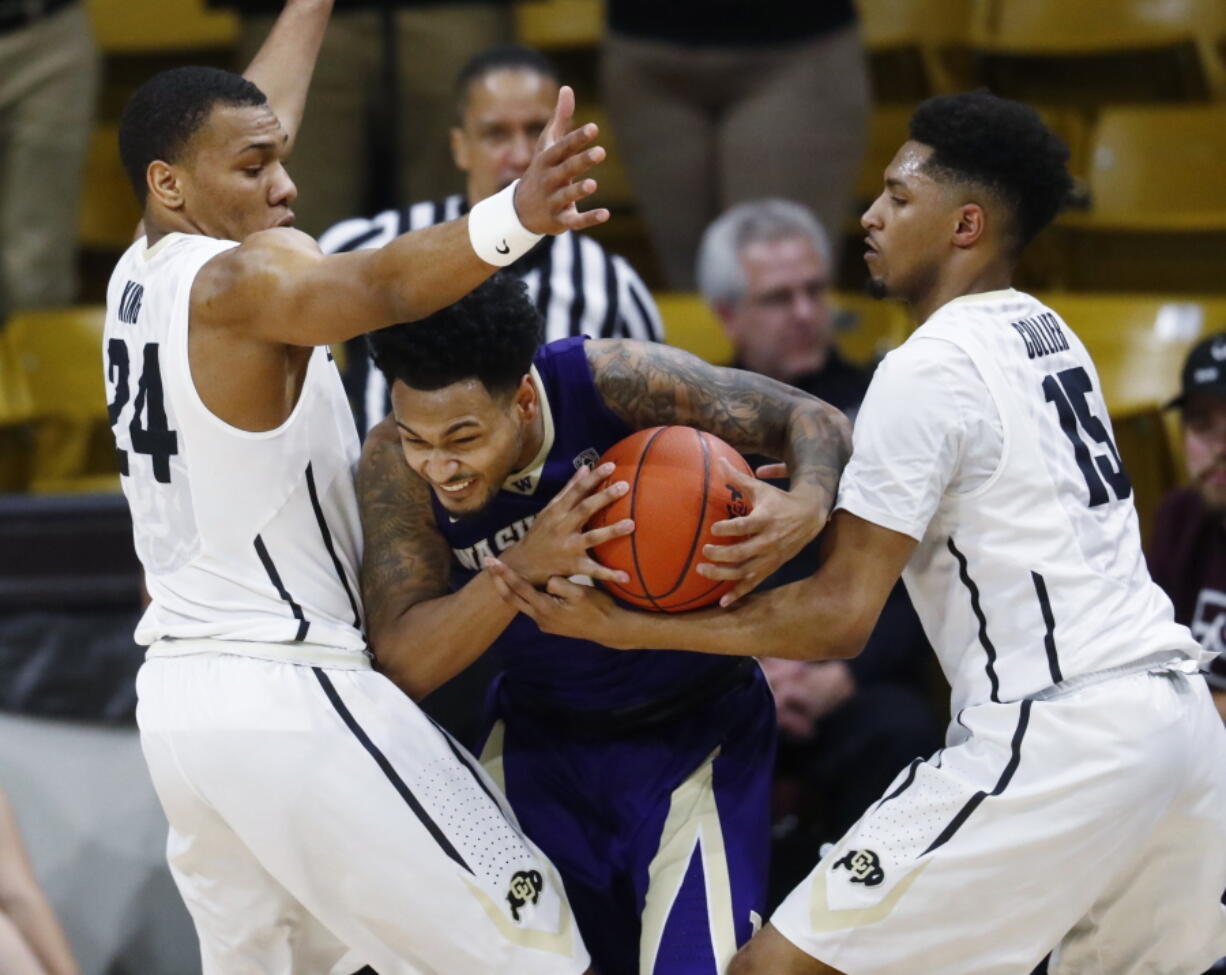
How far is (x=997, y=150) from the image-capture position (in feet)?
11.6

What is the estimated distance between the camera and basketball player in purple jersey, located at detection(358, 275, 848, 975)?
3.46 m

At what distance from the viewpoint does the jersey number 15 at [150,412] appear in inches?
135

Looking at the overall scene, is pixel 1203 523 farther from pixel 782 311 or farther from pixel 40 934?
pixel 40 934

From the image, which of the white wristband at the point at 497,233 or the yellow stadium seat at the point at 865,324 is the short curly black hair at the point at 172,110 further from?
the yellow stadium seat at the point at 865,324

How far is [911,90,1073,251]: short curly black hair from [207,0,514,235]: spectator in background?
3.41 meters

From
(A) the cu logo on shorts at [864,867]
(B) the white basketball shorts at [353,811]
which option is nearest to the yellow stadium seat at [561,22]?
(B) the white basketball shorts at [353,811]

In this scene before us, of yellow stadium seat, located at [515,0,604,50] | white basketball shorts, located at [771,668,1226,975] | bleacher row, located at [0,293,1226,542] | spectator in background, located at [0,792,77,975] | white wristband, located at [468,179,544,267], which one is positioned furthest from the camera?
yellow stadium seat, located at [515,0,604,50]

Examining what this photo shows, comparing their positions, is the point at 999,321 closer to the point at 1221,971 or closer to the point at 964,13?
the point at 1221,971

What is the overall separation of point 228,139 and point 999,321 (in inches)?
61.2

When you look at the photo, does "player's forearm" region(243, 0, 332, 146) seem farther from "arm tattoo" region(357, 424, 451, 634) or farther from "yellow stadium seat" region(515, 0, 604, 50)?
"yellow stadium seat" region(515, 0, 604, 50)

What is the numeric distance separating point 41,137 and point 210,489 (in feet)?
13.0

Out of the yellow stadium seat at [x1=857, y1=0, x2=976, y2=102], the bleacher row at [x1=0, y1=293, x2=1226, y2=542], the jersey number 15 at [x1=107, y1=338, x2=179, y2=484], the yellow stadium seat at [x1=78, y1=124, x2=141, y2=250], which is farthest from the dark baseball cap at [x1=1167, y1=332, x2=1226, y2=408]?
the yellow stadium seat at [x1=78, y1=124, x2=141, y2=250]

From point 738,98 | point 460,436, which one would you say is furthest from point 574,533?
point 738,98

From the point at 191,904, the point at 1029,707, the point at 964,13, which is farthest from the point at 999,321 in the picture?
the point at 964,13
